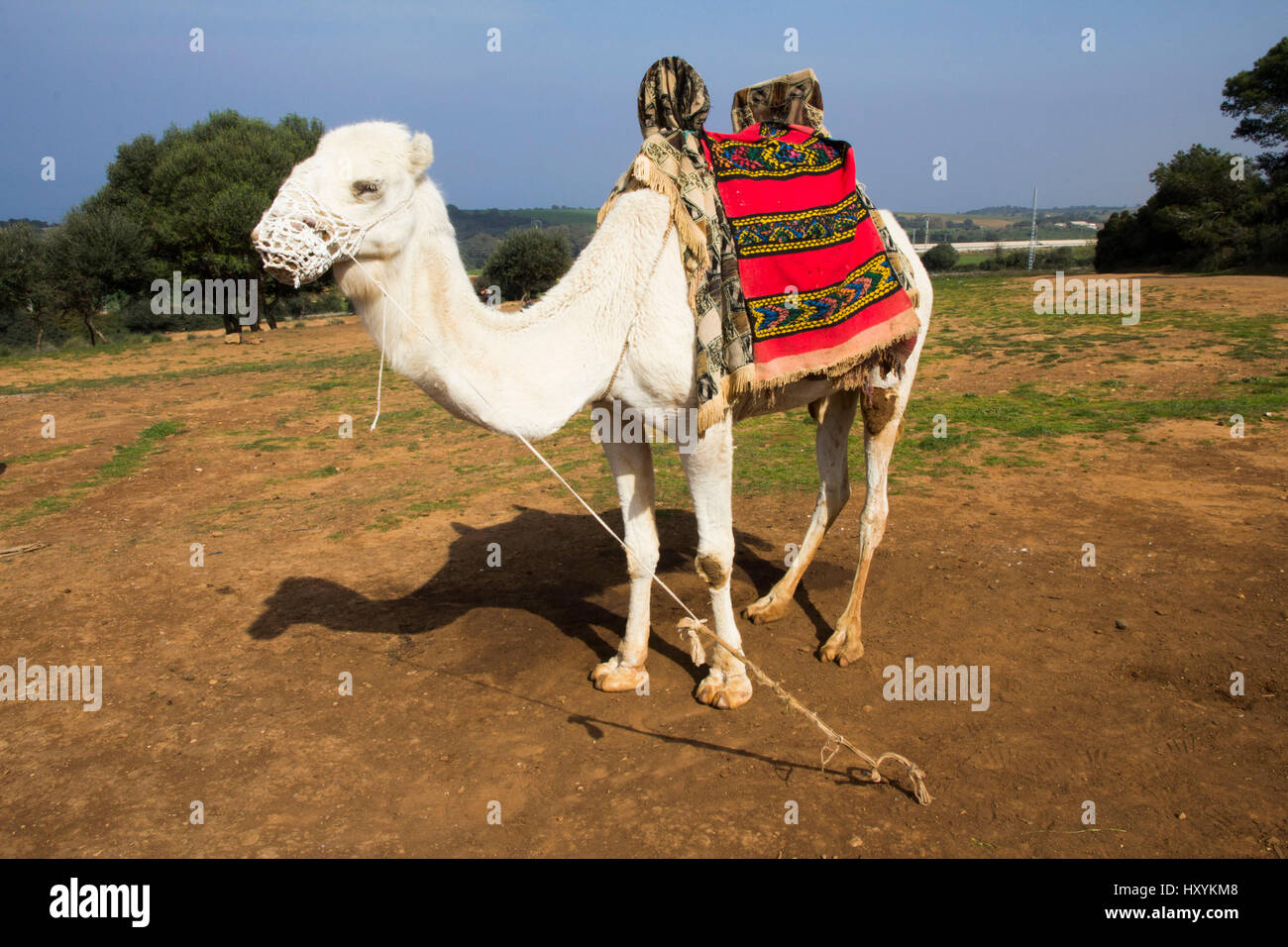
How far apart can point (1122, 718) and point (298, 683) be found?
4267mm

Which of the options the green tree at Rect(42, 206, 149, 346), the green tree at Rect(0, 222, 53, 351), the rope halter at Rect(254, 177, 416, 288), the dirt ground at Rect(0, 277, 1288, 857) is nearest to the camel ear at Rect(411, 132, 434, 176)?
the rope halter at Rect(254, 177, 416, 288)

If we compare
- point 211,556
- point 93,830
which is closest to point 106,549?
point 211,556

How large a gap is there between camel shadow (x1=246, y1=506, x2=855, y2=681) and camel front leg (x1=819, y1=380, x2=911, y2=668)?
297 mm

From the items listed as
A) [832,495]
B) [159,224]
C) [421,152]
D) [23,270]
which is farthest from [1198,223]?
[23,270]

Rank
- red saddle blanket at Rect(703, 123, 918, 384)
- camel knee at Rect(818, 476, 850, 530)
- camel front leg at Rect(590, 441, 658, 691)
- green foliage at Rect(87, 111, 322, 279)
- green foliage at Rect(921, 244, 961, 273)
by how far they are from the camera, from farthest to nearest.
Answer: green foliage at Rect(921, 244, 961, 273)
green foliage at Rect(87, 111, 322, 279)
camel knee at Rect(818, 476, 850, 530)
camel front leg at Rect(590, 441, 658, 691)
red saddle blanket at Rect(703, 123, 918, 384)

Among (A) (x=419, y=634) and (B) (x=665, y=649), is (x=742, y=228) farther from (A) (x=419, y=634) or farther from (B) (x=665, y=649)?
(A) (x=419, y=634)

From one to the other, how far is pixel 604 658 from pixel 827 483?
187 centimetres

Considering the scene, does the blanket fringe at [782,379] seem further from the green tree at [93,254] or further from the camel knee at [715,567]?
the green tree at [93,254]

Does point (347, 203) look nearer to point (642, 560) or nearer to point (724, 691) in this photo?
point (642, 560)

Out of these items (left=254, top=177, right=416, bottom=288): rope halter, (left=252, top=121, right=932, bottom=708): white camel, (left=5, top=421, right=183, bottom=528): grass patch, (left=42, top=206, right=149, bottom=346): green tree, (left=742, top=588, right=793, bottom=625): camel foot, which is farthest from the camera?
(left=42, top=206, right=149, bottom=346): green tree

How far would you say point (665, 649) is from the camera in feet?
16.1

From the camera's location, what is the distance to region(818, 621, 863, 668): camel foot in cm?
462

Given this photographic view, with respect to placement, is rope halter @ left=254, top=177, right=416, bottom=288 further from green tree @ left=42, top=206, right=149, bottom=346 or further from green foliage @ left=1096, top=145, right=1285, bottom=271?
green tree @ left=42, top=206, right=149, bottom=346

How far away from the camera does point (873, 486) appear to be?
5.05 metres
